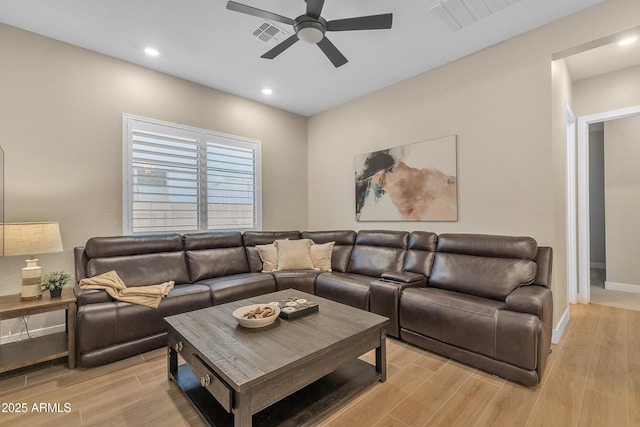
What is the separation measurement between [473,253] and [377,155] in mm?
1866

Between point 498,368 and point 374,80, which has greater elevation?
point 374,80

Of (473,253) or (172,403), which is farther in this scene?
(473,253)

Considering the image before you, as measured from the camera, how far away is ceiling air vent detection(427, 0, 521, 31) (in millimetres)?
2332

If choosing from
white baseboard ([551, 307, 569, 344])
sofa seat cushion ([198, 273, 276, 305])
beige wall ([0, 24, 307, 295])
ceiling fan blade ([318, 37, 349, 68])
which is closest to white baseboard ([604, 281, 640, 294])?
white baseboard ([551, 307, 569, 344])

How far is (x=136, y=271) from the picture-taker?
2936mm

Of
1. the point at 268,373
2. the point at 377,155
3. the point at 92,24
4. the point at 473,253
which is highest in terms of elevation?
the point at 92,24

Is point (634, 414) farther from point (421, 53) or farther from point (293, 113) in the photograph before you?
point (293, 113)

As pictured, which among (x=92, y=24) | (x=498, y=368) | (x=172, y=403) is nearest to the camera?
(x=172, y=403)

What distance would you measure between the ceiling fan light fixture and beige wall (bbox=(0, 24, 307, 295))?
7.27 feet

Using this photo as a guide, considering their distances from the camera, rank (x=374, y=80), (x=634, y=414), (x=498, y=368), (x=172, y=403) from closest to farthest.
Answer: (x=634, y=414) < (x=172, y=403) < (x=498, y=368) < (x=374, y=80)

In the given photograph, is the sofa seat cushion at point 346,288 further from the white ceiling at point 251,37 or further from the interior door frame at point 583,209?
the interior door frame at point 583,209

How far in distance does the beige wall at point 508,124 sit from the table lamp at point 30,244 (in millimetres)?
3647

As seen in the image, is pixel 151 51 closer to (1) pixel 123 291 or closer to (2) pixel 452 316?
(1) pixel 123 291

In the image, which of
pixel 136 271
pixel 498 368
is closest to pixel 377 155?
pixel 498 368
